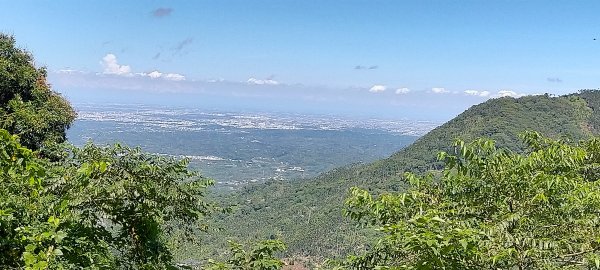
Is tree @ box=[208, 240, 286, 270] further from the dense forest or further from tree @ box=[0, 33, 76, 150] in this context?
tree @ box=[0, 33, 76, 150]

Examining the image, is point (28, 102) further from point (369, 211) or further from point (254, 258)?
point (369, 211)

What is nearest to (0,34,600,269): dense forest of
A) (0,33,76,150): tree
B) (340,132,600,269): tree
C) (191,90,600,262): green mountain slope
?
(340,132,600,269): tree

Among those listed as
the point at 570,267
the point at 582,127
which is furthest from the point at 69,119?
the point at 582,127

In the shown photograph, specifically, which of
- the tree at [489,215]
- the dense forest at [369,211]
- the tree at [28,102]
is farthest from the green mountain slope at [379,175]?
the tree at [489,215]

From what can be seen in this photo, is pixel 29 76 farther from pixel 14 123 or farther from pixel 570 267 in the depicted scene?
pixel 570 267

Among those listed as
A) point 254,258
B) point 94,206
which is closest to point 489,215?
point 254,258

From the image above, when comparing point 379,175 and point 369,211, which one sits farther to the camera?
point 379,175
